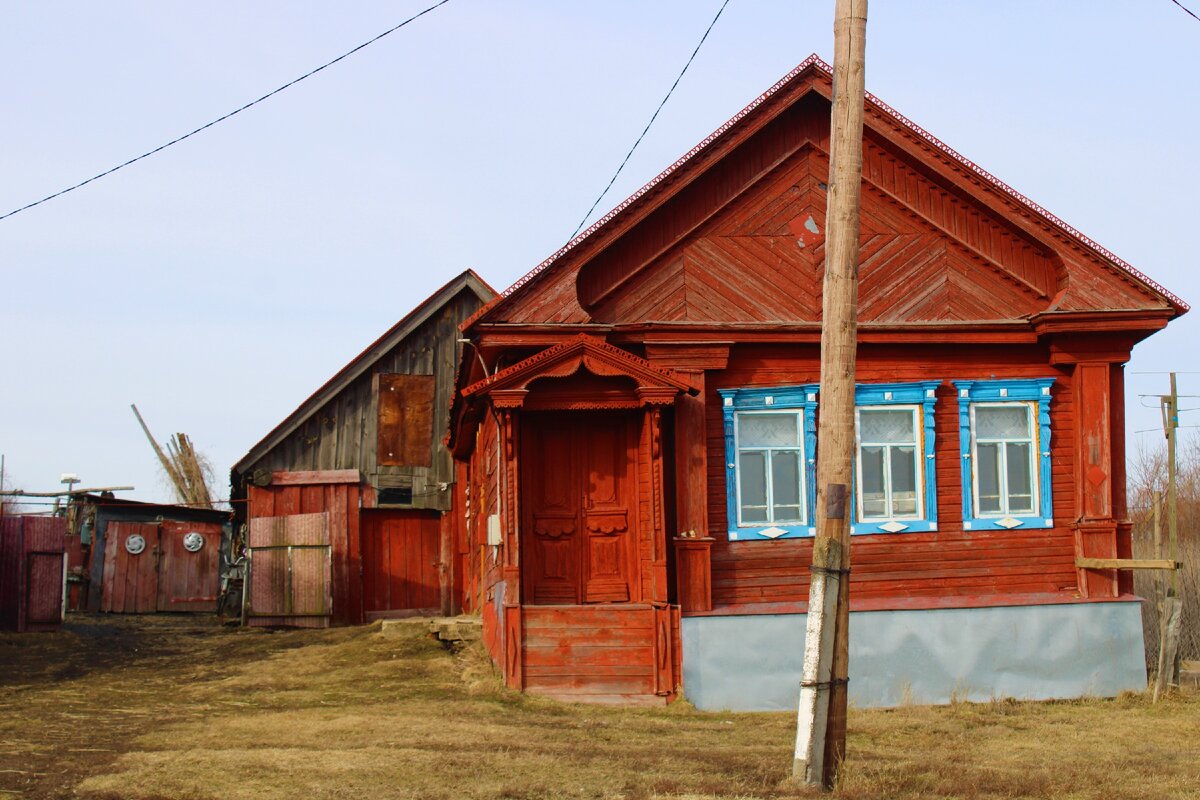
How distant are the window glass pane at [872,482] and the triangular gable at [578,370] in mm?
2524

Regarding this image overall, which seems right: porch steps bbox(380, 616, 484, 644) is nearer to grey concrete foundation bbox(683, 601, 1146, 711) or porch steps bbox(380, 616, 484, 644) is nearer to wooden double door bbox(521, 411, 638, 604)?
wooden double door bbox(521, 411, 638, 604)

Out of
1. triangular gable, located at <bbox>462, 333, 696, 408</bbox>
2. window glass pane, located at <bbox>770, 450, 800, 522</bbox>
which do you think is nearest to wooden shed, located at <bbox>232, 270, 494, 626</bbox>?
window glass pane, located at <bbox>770, 450, 800, 522</bbox>

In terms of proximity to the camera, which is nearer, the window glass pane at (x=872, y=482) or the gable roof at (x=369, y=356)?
the window glass pane at (x=872, y=482)

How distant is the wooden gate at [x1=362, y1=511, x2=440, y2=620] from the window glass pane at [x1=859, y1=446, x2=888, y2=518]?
1212 cm

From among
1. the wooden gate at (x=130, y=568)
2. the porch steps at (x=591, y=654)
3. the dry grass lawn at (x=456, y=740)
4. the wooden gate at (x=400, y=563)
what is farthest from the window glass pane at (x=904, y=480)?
the wooden gate at (x=130, y=568)

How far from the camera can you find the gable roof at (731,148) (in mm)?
15359

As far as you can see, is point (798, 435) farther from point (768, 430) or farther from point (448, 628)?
point (448, 628)

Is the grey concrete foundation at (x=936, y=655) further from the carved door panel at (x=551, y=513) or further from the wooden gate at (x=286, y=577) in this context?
the wooden gate at (x=286, y=577)

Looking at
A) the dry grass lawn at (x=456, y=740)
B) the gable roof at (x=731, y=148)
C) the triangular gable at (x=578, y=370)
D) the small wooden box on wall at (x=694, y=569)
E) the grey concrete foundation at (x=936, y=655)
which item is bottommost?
the dry grass lawn at (x=456, y=740)

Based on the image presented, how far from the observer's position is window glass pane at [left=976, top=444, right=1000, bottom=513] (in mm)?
16000

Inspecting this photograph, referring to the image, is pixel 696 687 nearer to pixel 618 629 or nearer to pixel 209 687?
pixel 618 629

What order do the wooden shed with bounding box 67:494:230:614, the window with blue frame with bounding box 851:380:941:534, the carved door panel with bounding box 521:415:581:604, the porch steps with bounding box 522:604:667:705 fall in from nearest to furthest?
1. the porch steps with bounding box 522:604:667:705
2. the carved door panel with bounding box 521:415:581:604
3. the window with blue frame with bounding box 851:380:941:534
4. the wooden shed with bounding box 67:494:230:614

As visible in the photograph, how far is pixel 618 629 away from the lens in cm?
1486

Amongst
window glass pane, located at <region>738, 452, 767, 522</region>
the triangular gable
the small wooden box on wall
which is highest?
the triangular gable
